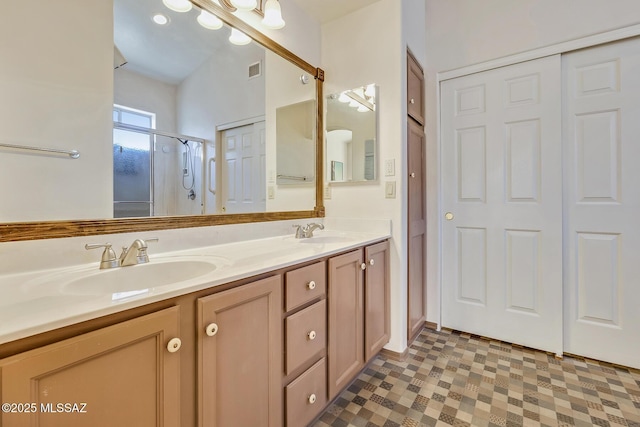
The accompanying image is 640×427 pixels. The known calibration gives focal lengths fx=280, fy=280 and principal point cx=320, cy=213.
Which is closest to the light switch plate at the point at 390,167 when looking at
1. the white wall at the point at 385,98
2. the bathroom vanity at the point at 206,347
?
the white wall at the point at 385,98

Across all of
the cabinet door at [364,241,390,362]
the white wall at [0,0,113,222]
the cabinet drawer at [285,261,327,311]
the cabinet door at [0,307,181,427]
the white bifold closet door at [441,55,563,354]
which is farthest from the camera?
the white bifold closet door at [441,55,563,354]

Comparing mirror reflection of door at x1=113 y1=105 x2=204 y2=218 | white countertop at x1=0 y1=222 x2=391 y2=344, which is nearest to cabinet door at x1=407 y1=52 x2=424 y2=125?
white countertop at x1=0 y1=222 x2=391 y2=344

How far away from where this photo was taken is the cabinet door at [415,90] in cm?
199

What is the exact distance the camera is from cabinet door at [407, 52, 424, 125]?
199cm

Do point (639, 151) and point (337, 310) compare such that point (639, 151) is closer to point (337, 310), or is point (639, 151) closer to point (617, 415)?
point (617, 415)

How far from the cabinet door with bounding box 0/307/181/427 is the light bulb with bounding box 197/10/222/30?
54.5 inches

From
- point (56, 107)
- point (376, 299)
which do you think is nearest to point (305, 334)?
point (376, 299)

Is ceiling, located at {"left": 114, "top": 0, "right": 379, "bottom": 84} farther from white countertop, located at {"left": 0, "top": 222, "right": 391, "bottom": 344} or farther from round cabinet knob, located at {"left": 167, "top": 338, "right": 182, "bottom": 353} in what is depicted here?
round cabinet knob, located at {"left": 167, "top": 338, "right": 182, "bottom": 353}

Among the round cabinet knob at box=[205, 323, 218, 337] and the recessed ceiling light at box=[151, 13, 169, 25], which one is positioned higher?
the recessed ceiling light at box=[151, 13, 169, 25]

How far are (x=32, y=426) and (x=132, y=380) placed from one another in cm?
17

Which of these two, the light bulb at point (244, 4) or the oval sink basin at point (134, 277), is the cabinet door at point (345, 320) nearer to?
the oval sink basin at point (134, 277)

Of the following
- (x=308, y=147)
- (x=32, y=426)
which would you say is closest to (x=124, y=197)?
(x=32, y=426)

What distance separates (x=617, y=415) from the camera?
1371 millimetres

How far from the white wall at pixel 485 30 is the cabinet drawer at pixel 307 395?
1404 mm
